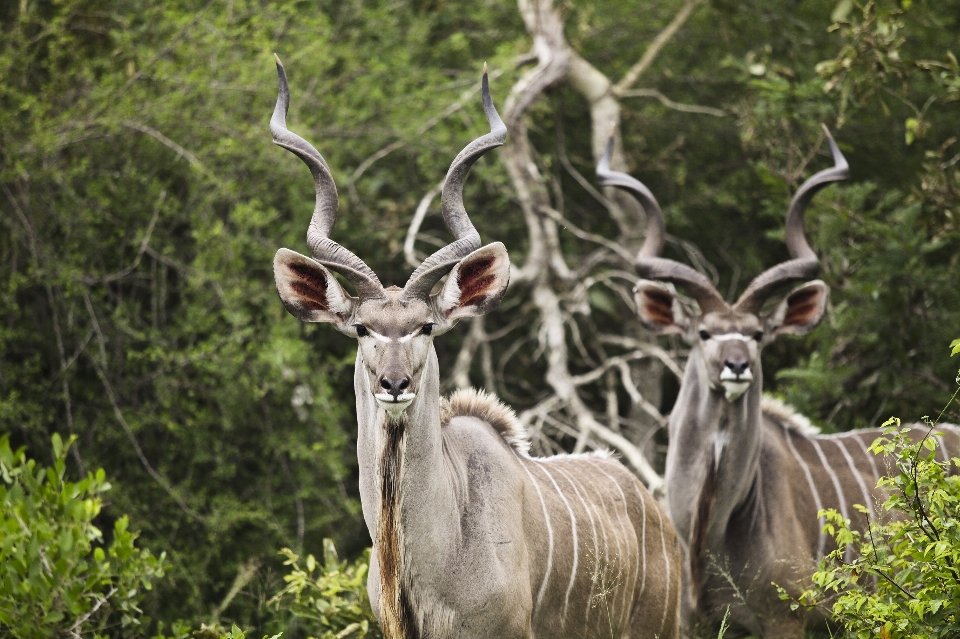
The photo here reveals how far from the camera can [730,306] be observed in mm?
4652

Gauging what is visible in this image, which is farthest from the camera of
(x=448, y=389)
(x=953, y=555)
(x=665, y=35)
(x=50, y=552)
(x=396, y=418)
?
(x=665, y=35)

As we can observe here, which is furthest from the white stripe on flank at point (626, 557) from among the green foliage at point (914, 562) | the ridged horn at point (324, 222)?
the ridged horn at point (324, 222)

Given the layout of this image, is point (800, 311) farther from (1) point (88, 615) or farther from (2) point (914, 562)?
(1) point (88, 615)

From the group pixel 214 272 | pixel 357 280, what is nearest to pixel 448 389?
pixel 214 272

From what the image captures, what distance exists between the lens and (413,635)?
2.90 metres

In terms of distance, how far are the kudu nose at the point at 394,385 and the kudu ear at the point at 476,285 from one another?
405 mm

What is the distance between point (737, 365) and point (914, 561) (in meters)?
1.44

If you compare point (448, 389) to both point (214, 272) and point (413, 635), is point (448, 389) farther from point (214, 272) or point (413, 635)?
point (413, 635)

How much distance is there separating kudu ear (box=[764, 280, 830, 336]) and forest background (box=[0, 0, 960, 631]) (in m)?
0.94

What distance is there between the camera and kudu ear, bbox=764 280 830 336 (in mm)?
4570

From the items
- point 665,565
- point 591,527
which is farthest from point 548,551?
point 665,565

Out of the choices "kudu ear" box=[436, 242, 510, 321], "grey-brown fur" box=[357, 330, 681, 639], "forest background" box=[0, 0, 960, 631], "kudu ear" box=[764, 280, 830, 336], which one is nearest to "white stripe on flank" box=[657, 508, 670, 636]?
"grey-brown fur" box=[357, 330, 681, 639]

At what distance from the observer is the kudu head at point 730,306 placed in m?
4.22

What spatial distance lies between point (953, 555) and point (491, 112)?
1.96m
